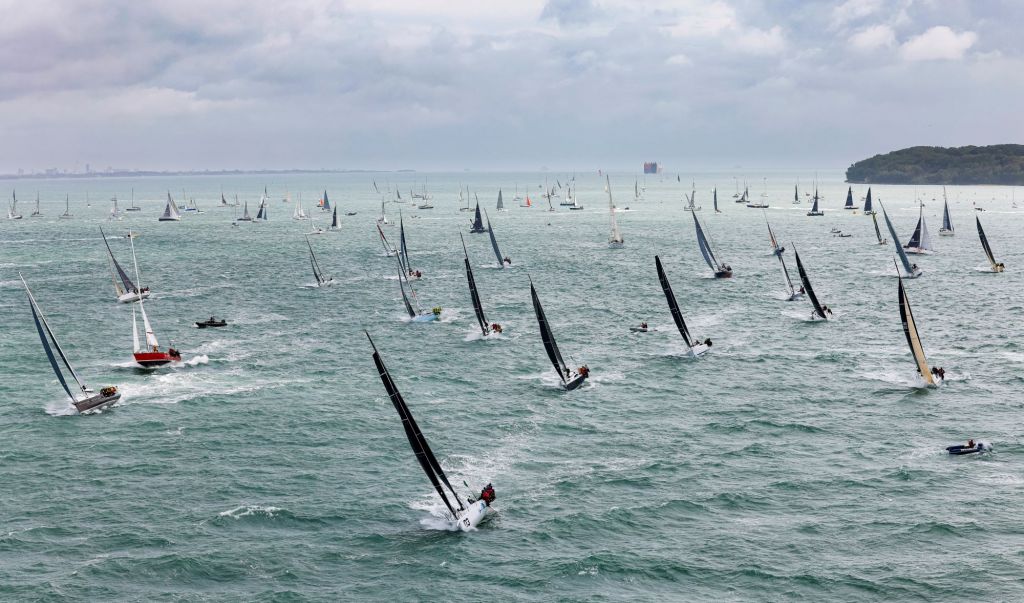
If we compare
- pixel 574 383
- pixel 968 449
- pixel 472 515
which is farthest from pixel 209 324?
pixel 968 449

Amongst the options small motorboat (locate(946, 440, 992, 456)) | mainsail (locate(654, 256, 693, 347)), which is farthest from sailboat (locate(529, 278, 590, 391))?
small motorboat (locate(946, 440, 992, 456))

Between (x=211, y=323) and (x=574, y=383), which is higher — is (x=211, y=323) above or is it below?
above

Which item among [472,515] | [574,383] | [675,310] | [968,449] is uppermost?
[675,310]

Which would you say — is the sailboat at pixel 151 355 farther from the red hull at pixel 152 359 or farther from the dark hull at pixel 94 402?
the dark hull at pixel 94 402

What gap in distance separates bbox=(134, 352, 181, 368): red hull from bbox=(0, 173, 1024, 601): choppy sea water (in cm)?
185

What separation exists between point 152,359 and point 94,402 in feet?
38.4

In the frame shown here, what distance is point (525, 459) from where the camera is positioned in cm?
5231

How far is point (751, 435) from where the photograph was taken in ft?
186

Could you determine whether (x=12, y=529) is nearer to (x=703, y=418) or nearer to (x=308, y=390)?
(x=308, y=390)

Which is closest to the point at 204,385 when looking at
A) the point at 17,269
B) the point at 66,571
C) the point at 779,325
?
the point at 66,571

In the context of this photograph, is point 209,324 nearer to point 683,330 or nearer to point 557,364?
point 557,364

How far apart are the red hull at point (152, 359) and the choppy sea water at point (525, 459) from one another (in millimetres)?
1845

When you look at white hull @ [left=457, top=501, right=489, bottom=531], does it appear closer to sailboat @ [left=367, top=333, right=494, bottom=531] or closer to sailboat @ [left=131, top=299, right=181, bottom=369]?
sailboat @ [left=367, top=333, right=494, bottom=531]

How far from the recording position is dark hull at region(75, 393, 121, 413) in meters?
60.9
